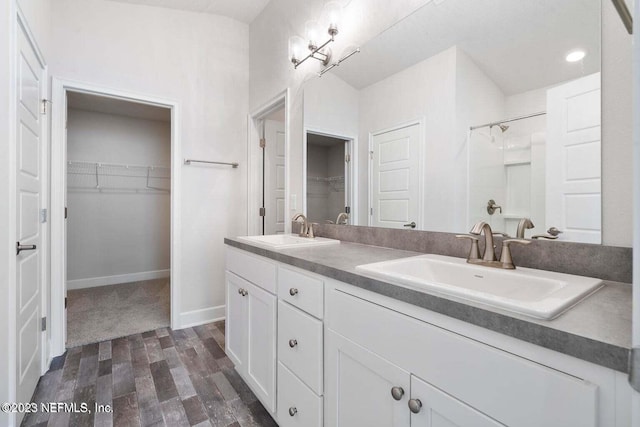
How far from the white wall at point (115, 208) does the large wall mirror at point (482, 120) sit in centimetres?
368

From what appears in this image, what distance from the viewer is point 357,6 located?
1814 millimetres

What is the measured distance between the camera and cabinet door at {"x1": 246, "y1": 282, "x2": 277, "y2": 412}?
1466 mm

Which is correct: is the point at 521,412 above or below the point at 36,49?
below

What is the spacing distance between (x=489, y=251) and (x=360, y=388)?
0.66 m

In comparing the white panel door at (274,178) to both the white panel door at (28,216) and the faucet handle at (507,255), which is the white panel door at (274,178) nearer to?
the white panel door at (28,216)

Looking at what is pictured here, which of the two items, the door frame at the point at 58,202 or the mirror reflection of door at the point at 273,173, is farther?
the mirror reflection of door at the point at 273,173

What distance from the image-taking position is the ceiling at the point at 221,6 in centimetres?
255

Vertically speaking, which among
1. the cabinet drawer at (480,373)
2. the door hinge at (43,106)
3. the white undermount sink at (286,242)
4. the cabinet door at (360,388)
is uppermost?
the door hinge at (43,106)

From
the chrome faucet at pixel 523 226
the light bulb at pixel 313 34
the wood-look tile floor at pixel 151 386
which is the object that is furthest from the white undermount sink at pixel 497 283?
the light bulb at pixel 313 34

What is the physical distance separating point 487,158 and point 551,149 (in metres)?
0.21

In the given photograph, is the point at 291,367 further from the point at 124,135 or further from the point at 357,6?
the point at 124,135

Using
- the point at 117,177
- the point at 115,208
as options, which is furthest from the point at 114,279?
the point at 117,177

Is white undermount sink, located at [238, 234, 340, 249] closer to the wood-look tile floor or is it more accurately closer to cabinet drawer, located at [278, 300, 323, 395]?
cabinet drawer, located at [278, 300, 323, 395]

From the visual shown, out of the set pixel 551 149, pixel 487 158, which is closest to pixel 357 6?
pixel 487 158
